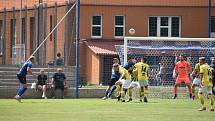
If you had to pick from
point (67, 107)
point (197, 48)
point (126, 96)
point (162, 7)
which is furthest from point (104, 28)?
point (67, 107)

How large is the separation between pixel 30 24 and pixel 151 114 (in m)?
30.3

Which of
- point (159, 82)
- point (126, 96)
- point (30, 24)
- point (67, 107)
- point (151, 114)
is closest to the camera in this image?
point (151, 114)

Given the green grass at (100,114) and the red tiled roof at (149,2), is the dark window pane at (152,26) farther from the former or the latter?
the green grass at (100,114)

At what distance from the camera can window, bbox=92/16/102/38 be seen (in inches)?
2127

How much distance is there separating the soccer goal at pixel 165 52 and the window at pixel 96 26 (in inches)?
542

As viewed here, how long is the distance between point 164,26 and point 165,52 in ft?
52.1

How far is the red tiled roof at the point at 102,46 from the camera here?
50.7 meters

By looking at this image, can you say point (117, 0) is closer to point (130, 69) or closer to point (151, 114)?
point (130, 69)

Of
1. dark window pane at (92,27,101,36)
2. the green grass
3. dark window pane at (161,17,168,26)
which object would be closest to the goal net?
the green grass

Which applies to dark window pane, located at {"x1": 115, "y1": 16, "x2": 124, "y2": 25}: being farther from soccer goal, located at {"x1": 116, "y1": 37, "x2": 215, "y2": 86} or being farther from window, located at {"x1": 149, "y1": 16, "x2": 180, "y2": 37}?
soccer goal, located at {"x1": 116, "y1": 37, "x2": 215, "y2": 86}

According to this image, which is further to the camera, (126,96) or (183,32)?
(183,32)

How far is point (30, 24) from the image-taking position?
52531mm

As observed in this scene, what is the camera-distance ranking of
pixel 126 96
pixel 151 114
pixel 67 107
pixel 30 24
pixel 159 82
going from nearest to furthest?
→ pixel 151 114
pixel 67 107
pixel 126 96
pixel 159 82
pixel 30 24

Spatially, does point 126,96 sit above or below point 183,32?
below
